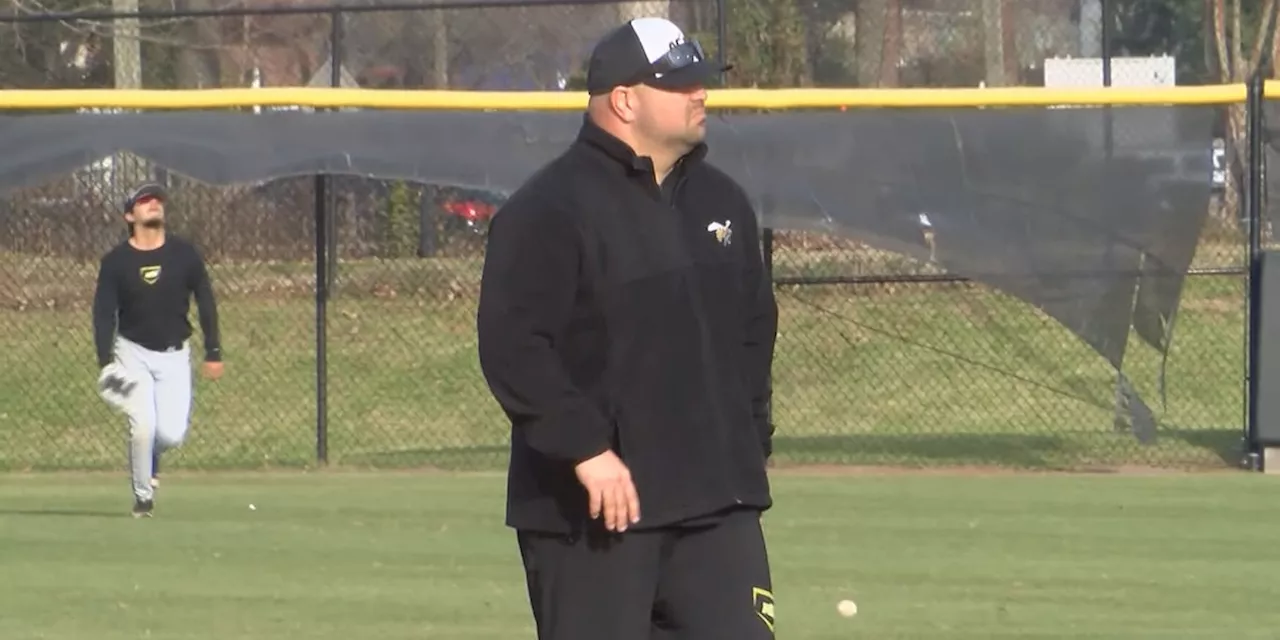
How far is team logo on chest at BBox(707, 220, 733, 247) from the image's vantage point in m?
4.60

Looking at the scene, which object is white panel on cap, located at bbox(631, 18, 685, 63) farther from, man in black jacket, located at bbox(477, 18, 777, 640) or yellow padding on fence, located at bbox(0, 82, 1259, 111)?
yellow padding on fence, located at bbox(0, 82, 1259, 111)

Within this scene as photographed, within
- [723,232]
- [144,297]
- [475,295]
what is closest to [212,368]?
[144,297]

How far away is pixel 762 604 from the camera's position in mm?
4582

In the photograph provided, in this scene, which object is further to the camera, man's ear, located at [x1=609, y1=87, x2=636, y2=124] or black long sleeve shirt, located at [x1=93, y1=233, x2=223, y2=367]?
black long sleeve shirt, located at [x1=93, y1=233, x2=223, y2=367]

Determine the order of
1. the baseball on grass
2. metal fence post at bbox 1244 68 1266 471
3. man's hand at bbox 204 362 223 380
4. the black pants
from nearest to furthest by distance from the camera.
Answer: the black pants
the baseball on grass
man's hand at bbox 204 362 223 380
metal fence post at bbox 1244 68 1266 471

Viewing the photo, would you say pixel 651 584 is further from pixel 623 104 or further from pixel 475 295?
pixel 475 295

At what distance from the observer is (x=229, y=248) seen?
53.8 feet

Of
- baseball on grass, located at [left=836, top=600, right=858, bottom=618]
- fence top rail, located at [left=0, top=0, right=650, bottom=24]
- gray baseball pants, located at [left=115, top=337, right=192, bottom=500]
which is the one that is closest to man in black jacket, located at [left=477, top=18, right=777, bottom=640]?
baseball on grass, located at [left=836, top=600, right=858, bottom=618]

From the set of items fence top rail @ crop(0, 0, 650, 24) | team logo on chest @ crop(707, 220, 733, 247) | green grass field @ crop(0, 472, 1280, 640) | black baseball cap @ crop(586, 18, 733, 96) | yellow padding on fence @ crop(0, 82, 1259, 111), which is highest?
fence top rail @ crop(0, 0, 650, 24)

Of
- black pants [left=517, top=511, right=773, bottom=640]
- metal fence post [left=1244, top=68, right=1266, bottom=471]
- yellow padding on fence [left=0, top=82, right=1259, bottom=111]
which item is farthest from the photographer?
yellow padding on fence [left=0, top=82, right=1259, bottom=111]

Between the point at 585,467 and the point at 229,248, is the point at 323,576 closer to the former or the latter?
the point at 585,467

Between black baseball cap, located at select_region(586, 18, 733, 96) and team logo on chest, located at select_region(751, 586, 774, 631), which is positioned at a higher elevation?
black baseball cap, located at select_region(586, 18, 733, 96)

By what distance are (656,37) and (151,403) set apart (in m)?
7.15

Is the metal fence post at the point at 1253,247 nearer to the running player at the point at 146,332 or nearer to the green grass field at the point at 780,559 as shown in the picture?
the green grass field at the point at 780,559
